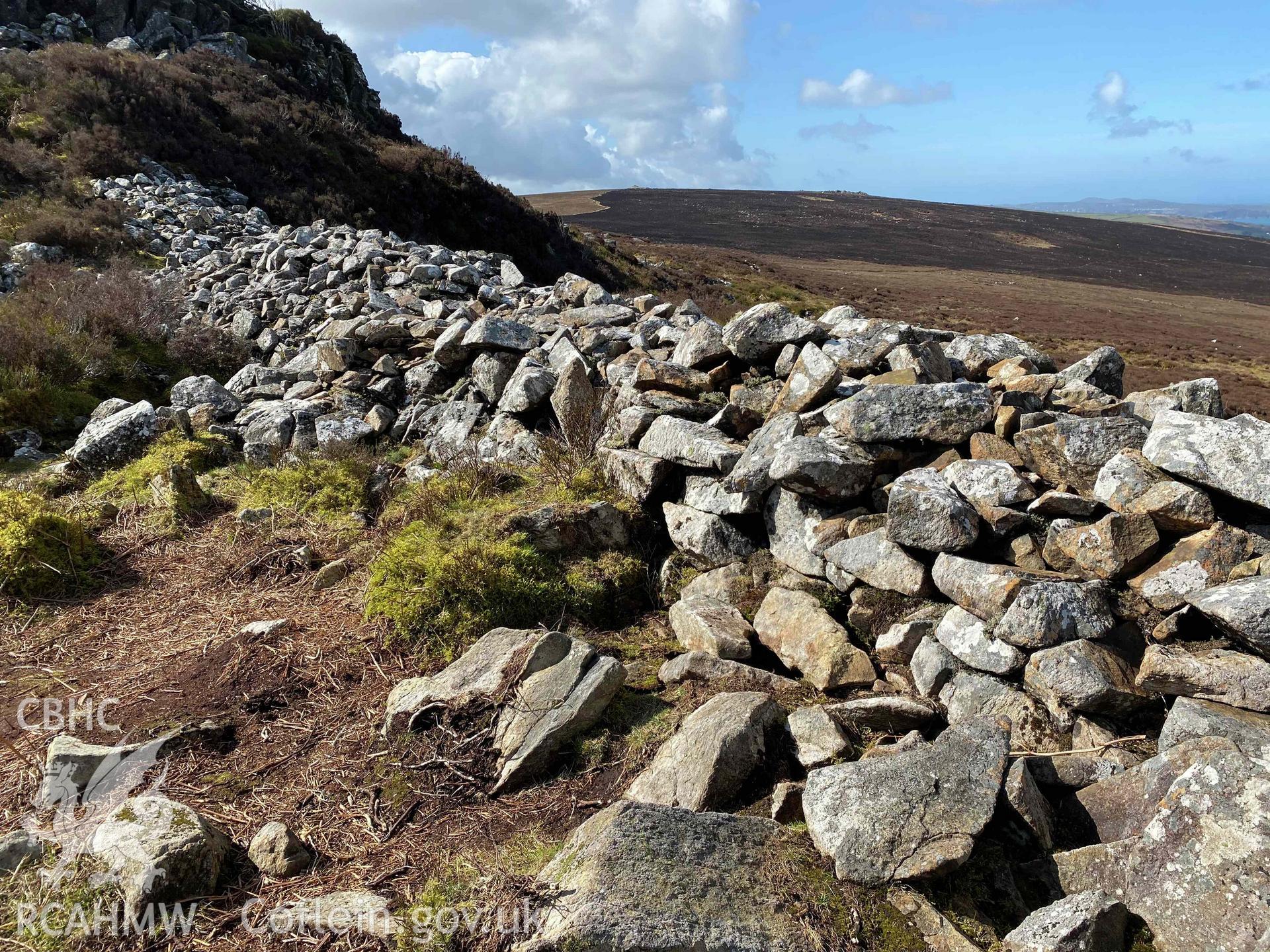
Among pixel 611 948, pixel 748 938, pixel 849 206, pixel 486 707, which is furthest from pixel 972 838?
pixel 849 206

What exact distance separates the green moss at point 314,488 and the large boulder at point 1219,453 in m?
5.87

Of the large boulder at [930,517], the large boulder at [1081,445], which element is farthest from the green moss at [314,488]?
the large boulder at [1081,445]

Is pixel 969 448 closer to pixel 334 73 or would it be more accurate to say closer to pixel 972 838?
pixel 972 838

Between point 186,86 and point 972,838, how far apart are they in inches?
1060

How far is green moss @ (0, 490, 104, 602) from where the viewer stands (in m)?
5.38

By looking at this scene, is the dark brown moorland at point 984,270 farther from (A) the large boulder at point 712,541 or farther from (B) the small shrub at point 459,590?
(B) the small shrub at point 459,590

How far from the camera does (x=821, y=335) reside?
6363 mm

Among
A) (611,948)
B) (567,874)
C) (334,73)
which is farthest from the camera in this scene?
(334,73)

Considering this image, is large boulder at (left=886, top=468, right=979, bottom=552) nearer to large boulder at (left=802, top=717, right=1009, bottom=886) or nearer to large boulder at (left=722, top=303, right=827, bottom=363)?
large boulder at (left=802, top=717, right=1009, bottom=886)

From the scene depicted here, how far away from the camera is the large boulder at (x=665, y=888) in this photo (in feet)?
8.36

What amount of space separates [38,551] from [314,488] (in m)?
2.02

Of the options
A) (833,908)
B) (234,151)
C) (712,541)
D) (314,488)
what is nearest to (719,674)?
(712,541)

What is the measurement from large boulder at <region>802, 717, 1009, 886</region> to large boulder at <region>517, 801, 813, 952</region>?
26 centimetres

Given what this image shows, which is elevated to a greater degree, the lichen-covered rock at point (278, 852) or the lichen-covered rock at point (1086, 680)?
the lichen-covered rock at point (1086, 680)
